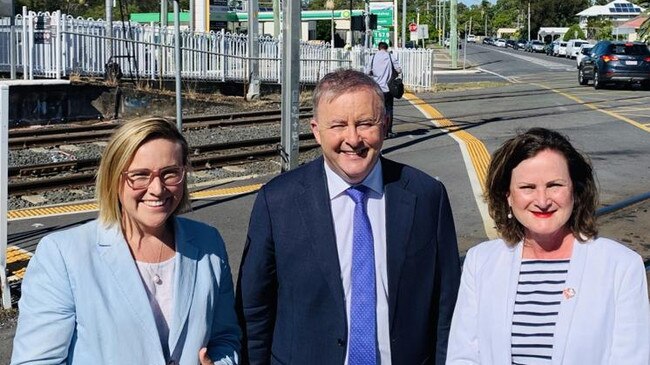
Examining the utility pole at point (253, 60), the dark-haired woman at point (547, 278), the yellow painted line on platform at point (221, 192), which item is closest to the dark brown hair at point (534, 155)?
the dark-haired woman at point (547, 278)

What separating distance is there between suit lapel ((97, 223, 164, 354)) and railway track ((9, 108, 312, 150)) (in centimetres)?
1292

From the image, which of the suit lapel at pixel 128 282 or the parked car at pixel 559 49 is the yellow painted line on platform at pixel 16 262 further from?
the parked car at pixel 559 49

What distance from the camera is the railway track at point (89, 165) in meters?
11.8

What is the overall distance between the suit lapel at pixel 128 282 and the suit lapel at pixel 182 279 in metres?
0.07

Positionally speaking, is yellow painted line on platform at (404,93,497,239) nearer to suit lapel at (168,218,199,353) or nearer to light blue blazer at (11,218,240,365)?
suit lapel at (168,218,199,353)

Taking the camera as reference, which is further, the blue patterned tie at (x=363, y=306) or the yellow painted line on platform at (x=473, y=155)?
the yellow painted line on platform at (x=473, y=155)

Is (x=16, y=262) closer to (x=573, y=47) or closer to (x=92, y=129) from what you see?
(x=92, y=129)

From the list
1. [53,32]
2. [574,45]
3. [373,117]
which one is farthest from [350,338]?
[574,45]

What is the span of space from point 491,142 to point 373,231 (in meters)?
13.9

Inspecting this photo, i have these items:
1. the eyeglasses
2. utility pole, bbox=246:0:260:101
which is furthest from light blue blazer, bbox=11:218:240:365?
utility pole, bbox=246:0:260:101

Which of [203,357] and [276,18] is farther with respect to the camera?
[276,18]

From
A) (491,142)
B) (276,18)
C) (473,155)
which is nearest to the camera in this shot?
(473,155)

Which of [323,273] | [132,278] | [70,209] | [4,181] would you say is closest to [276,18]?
[70,209]

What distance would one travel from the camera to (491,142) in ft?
54.1
